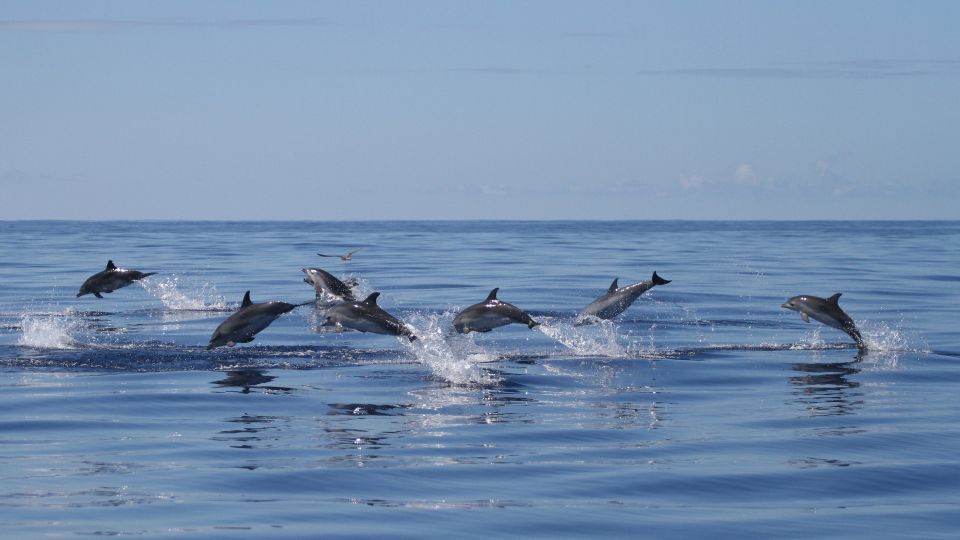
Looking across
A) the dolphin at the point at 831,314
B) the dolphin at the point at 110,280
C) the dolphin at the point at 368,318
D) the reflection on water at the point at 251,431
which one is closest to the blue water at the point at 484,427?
the reflection on water at the point at 251,431

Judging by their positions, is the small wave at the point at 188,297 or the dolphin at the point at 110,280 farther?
the small wave at the point at 188,297

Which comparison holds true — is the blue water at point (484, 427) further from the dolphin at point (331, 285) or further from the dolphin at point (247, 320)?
the dolphin at point (331, 285)

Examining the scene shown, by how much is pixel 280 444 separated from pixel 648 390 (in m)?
4.97

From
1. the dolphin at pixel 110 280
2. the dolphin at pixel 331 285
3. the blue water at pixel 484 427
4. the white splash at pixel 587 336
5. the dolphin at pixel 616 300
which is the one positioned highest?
the dolphin at pixel 110 280

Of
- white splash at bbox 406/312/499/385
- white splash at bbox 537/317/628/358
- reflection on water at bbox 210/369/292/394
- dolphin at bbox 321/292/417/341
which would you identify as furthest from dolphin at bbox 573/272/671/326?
reflection on water at bbox 210/369/292/394

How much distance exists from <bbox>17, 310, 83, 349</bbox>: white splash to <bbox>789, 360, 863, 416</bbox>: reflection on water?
955cm

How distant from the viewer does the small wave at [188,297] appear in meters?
25.3

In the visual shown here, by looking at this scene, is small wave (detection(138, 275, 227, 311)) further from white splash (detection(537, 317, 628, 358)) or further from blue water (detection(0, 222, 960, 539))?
white splash (detection(537, 317, 628, 358))

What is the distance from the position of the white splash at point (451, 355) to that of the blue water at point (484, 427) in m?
0.07

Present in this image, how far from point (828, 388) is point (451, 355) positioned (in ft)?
15.6

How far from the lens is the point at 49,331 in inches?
760

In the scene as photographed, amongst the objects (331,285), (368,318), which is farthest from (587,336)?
(331,285)

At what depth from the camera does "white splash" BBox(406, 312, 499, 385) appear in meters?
15.4

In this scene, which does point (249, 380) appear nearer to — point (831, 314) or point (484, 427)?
point (484, 427)
